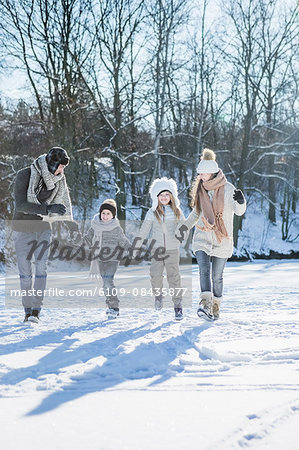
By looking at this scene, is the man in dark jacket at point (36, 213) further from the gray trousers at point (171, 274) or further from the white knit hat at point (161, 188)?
the gray trousers at point (171, 274)

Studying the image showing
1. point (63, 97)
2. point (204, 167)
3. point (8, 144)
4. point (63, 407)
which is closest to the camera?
point (63, 407)

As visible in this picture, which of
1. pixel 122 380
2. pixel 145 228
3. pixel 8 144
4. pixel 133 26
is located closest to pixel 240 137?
pixel 133 26

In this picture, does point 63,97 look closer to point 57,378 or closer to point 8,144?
point 8,144

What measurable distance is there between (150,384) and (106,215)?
3313 mm

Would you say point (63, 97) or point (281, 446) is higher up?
point (63, 97)

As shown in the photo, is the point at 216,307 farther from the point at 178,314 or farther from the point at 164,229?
the point at 164,229

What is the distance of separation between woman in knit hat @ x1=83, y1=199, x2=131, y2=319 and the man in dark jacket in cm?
76

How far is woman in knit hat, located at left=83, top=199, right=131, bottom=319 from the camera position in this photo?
226 inches

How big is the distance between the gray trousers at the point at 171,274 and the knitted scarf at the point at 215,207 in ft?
1.88

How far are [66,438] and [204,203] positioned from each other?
3697 millimetres

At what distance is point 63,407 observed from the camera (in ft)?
7.67

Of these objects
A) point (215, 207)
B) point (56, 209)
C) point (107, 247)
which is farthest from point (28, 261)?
point (215, 207)

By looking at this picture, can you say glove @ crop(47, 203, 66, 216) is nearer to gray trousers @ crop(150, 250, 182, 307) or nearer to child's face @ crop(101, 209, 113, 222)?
child's face @ crop(101, 209, 113, 222)

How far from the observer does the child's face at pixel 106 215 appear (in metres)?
5.86
